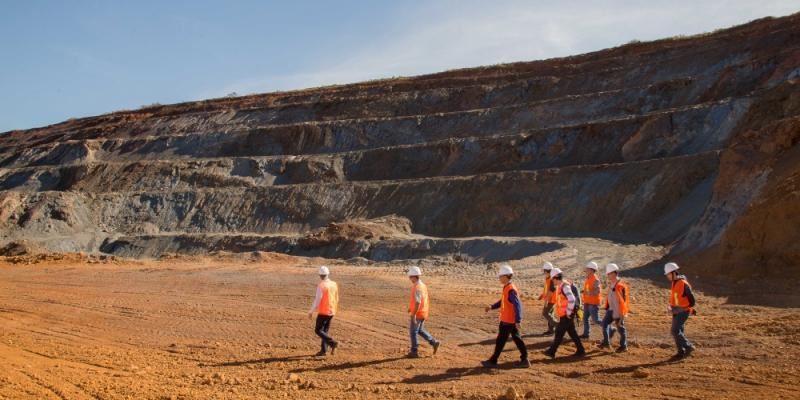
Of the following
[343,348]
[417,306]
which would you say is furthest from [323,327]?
[417,306]

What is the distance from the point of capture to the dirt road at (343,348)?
31.7ft

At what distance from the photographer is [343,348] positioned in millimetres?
12922

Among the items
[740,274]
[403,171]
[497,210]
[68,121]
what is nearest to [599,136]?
[497,210]

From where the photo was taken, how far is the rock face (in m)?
26.1

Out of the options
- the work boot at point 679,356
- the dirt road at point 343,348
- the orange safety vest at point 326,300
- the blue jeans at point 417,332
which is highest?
the orange safety vest at point 326,300

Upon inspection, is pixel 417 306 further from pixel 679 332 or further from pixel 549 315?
pixel 679 332

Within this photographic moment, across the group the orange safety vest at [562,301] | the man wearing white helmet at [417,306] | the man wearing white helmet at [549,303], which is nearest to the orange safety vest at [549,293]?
the man wearing white helmet at [549,303]

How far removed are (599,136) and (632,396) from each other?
27.6m

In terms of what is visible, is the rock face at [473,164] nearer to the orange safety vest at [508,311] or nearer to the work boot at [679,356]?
the work boot at [679,356]

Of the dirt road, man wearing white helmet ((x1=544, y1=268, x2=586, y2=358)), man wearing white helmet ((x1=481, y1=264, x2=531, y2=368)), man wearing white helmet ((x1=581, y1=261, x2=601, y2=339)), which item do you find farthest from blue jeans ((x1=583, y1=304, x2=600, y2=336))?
man wearing white helmet ((x1=481, y1=264, x2=531, y2=368))

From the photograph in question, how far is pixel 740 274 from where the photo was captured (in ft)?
59.5

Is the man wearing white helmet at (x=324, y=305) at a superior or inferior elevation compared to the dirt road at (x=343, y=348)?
superior

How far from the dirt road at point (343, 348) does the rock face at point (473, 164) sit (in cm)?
615

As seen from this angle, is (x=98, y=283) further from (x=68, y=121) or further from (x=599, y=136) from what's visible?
(x=68, y=121)
